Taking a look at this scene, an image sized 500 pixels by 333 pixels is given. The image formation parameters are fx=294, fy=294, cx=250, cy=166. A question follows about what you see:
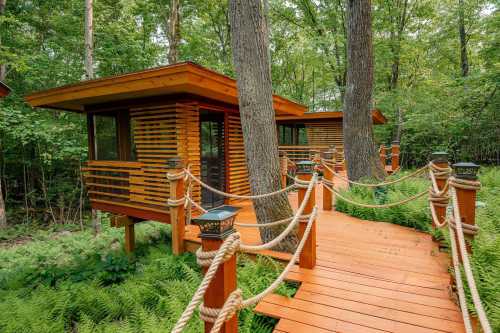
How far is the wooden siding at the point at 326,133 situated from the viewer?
14.5 metres

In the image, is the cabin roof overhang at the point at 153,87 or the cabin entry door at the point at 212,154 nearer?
the cabin roof overhang at the point at 153,87

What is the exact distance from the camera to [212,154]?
7621 mm

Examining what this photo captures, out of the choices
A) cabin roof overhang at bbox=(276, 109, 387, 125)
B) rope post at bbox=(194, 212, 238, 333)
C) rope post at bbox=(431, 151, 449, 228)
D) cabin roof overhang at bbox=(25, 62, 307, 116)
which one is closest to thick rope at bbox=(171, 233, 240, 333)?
rope post at bbox=(194, 212, 238, 333)

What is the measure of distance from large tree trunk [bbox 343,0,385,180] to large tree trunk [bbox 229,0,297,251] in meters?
3.74

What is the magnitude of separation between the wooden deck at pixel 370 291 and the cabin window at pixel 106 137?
185 inches

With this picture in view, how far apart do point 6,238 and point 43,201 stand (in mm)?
3837


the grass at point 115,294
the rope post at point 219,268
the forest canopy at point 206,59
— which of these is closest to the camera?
the rope post at point 219,268

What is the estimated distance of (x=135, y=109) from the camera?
655 cm

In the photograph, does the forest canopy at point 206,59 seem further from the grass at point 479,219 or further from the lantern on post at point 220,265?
the lantern on post at point 220,265

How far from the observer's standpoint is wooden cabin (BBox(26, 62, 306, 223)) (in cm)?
534

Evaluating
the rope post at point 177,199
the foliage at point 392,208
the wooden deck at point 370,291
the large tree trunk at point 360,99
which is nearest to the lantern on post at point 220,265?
the wooden deck at point 370,291

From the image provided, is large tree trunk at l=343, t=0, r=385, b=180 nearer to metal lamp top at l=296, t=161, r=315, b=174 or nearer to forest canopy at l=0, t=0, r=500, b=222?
metal lamp top at l=296, t=161, r=315, b=174

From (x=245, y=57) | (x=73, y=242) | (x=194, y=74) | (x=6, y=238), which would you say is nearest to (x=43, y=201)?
(x=6, y=238)

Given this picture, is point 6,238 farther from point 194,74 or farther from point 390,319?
point 390,319
